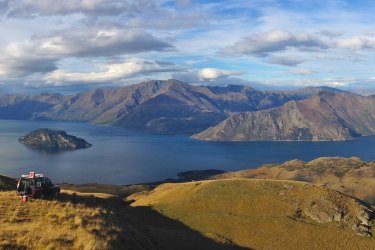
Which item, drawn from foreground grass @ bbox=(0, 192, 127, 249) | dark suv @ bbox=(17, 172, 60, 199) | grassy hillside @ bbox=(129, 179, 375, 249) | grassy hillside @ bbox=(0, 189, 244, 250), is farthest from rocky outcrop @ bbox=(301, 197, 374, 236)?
foreground grass @ bbox=(0, 192, 127, 249)

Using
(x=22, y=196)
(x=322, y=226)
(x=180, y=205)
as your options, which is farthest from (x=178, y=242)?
(x=322, y=226)

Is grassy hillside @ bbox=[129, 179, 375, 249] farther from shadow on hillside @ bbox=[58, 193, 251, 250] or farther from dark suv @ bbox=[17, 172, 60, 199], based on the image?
dark suv @ bbox=[17, 172, 60, 199]

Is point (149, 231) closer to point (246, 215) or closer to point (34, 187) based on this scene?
point (34, 187)

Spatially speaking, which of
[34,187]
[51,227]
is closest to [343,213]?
[34,187]

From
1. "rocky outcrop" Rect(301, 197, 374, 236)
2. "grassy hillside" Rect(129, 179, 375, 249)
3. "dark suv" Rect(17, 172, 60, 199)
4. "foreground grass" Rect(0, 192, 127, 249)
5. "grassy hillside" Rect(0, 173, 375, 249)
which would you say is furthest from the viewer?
"rocky outcrop" Rect(301, 197, 374, 236)

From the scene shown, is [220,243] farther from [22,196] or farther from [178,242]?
[22,196]

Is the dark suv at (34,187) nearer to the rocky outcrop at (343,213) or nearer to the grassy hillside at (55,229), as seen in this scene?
the grassy hillside at (55,229)

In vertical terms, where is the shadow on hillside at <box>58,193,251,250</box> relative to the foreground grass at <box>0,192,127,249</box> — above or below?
below
